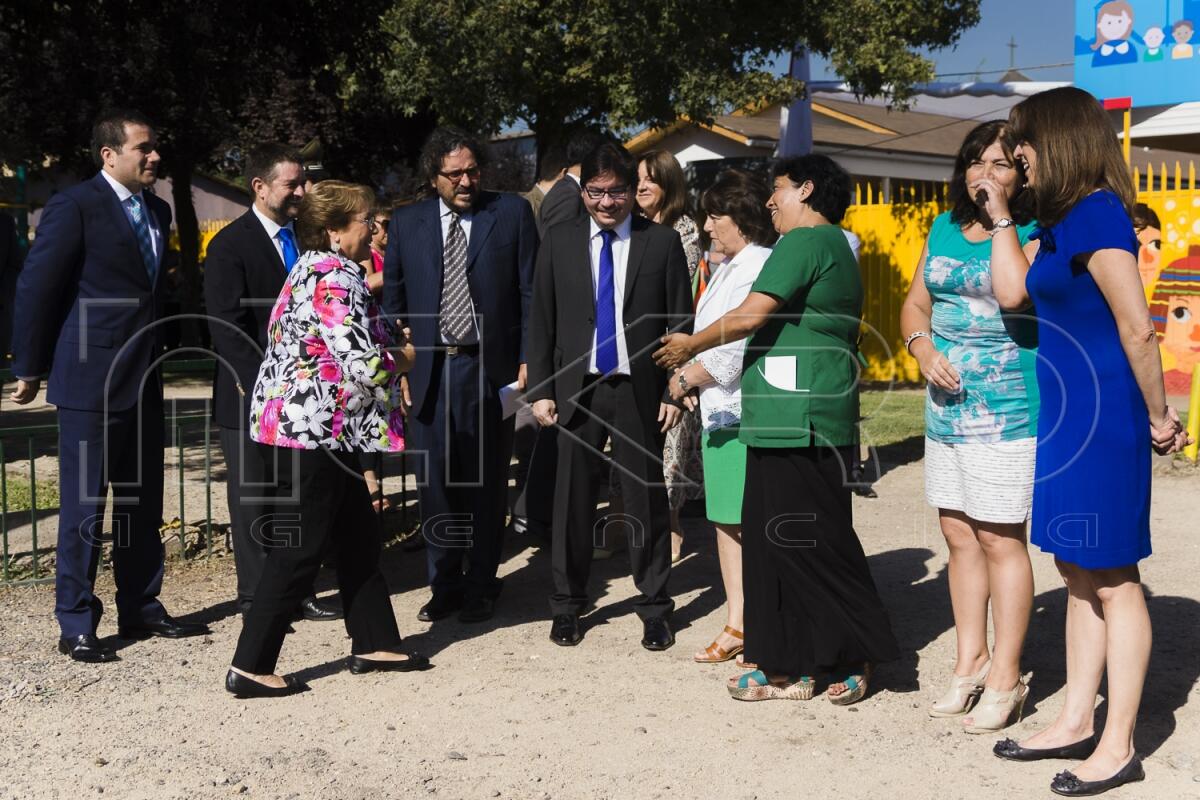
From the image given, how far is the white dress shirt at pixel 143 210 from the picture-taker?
5.55 metres

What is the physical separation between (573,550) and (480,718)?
46.8 inches

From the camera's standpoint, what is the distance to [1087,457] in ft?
13.1

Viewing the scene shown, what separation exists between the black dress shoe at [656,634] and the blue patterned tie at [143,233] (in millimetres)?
2665

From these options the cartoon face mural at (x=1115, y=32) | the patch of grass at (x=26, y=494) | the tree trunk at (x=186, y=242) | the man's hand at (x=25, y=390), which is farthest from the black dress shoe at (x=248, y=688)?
the tree trunk at (x=186, y=242)

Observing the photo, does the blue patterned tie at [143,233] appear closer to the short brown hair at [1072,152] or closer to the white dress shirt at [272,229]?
the white dress shirt at [272,229]

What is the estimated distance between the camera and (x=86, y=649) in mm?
5414

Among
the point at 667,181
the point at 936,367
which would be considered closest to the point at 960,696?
the point at 936,367

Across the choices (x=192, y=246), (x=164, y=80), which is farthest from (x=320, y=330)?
(x=192, y=246)

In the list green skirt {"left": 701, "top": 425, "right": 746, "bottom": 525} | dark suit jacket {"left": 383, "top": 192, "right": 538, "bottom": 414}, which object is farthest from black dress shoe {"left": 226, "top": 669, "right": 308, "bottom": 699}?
green skirt {"left": 701, "top": 425, "right": 746, "bottom": 525}

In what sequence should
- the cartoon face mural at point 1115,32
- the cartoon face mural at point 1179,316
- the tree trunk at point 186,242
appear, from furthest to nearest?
the tree trunk at point 186,242 → the cartoon face mural at point 1115,32 → the cartoon face mural at point 1179,316

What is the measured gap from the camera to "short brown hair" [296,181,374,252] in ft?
16.1

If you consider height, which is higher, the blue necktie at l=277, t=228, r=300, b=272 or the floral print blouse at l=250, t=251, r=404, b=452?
the blue necktie at l=277, t=228, r=300, b=272

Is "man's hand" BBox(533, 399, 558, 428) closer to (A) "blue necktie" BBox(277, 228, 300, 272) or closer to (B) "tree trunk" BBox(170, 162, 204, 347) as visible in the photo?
(A) "blue necktie" BBox(277, 228, 300, 272)

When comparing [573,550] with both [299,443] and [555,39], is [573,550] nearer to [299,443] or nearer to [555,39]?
[299,443]
